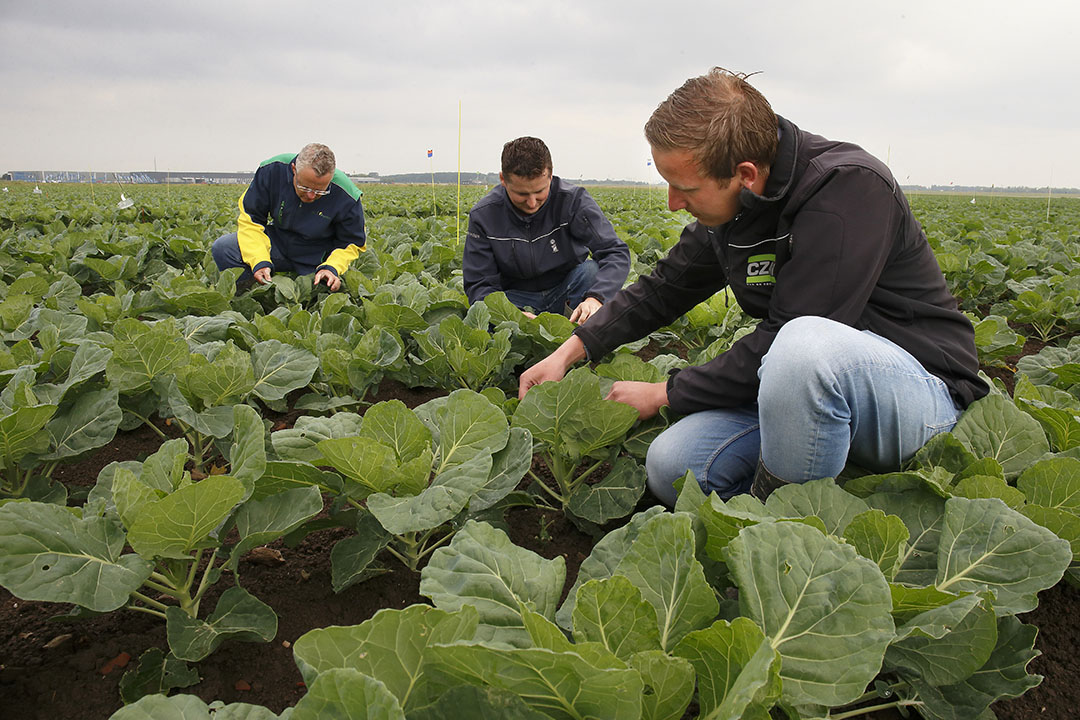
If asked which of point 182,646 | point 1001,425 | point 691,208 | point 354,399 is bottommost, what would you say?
point 182,646

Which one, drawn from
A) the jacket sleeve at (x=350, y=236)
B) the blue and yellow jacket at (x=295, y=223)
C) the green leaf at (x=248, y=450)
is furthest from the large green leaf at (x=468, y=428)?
the jacket sleeve at (x=350, y=236)

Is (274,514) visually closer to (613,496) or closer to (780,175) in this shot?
(613,496)

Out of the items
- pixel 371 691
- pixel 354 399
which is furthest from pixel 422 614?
pixel 354 399

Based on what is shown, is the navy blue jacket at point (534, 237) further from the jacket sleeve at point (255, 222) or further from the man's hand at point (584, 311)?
the jacket sleeve at point (255, 222)

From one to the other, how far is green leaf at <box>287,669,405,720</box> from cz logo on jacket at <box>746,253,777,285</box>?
1769mm

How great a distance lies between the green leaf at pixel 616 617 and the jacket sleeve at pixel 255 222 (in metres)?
4.79

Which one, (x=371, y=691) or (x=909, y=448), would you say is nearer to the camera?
(x=371, y=691)

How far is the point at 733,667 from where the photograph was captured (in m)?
1.15

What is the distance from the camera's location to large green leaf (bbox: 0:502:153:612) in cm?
151

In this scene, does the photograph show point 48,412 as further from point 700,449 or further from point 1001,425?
point 1001,425

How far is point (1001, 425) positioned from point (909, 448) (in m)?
0.33

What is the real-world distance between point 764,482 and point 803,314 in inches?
19.4

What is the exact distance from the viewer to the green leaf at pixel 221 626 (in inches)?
66.7

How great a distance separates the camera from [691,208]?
2193 mm
